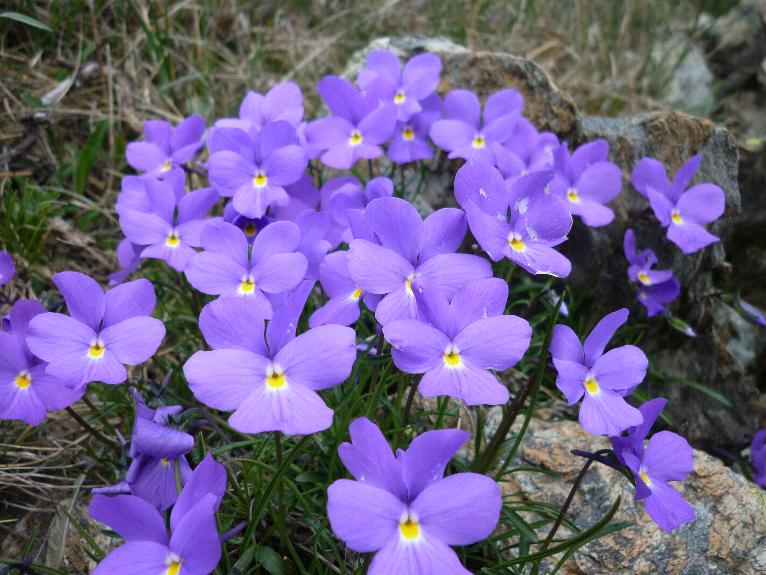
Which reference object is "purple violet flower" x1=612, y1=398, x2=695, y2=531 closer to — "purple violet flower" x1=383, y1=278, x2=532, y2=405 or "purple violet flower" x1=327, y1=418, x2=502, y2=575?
"purple violet flower" x1=383, y1=278, x2=532, y2=405

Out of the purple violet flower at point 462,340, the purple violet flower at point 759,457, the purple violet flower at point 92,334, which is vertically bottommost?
the purple violet flower at point 759,457

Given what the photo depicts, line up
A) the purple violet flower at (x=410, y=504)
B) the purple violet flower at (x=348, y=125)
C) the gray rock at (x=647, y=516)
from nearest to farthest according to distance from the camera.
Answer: the purple violet flower at (x=410, y=504), the gray rock at (x=647, y=516), the purple violet flower at (x=348, y=125)

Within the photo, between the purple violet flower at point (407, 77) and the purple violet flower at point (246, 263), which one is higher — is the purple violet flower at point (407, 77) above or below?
above

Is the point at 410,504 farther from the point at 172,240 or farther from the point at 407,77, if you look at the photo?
the point at 407,77

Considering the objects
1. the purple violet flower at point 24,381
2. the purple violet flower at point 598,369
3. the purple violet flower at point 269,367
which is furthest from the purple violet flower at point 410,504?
the purple violet flower at point 24,381

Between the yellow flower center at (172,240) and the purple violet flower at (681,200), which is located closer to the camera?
the yellow flower center at (172,240)

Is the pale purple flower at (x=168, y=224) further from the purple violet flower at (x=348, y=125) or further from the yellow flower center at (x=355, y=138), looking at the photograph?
the yellow flower center at (x=355, y=138)

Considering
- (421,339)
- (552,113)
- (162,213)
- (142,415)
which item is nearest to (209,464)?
(142,415)
